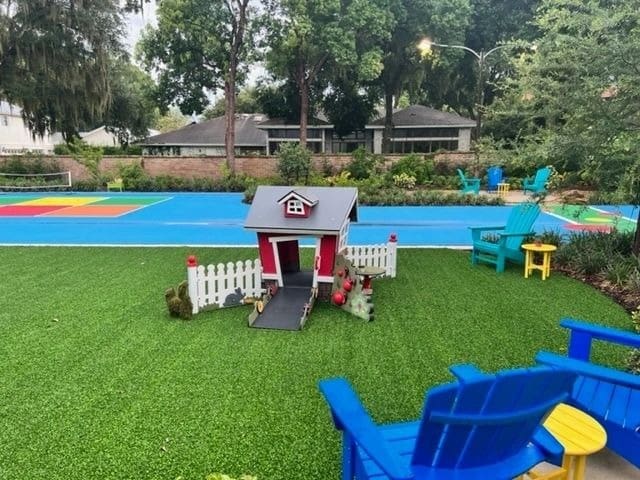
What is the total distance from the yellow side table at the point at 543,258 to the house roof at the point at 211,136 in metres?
26.9

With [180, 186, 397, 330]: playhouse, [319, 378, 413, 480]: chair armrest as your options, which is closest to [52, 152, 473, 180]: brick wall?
[180, 186, 397, 330]: playhouse

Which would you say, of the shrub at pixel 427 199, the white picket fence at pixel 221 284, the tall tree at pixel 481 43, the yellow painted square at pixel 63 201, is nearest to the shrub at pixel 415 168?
the shrub at pixel 427 199

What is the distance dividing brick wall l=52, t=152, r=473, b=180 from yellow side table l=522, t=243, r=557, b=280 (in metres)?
15.9

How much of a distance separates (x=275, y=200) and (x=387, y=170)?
674 inches

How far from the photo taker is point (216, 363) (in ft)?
13.6

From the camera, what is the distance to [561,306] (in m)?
5.59

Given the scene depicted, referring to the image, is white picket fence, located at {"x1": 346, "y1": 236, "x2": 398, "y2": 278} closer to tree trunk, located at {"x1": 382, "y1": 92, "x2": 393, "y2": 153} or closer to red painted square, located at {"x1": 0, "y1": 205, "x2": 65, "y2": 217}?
red painted square, located at {"x1": 0, "y1": 205, "x2": 65, "y2": 217}

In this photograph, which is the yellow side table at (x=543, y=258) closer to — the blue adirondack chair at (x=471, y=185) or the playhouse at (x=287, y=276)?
the playhouse at (x=287, y=276)

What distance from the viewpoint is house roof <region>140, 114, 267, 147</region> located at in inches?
1267

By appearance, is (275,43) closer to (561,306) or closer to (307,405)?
(561,306)

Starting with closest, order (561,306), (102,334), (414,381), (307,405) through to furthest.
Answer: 1. (307,405)
2. (414,381)
3. (102,334)
4. (561,306)

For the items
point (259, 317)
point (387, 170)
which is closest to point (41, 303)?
point (259, 317)

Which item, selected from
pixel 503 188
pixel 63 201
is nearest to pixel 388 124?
pixel 503 188

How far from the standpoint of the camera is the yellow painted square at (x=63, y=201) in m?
16.3
